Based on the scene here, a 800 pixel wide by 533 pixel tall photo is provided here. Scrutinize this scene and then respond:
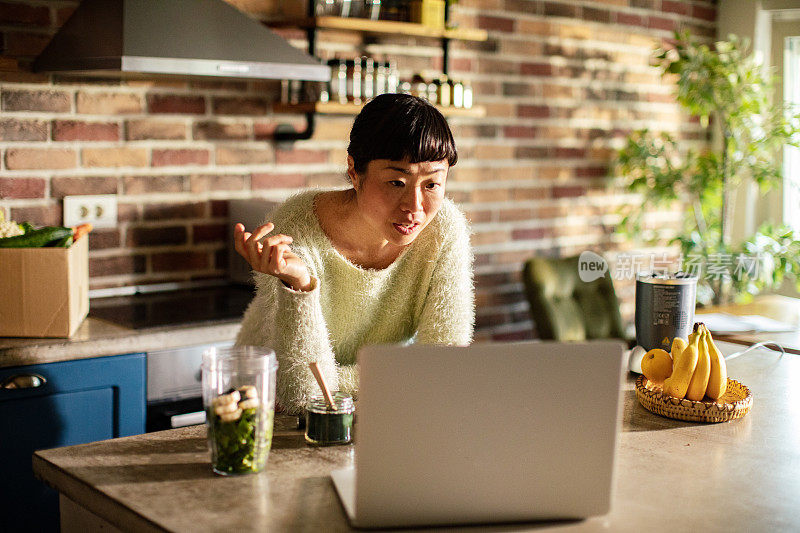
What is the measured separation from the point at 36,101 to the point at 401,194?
1.38m

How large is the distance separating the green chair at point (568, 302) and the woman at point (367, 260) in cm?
145

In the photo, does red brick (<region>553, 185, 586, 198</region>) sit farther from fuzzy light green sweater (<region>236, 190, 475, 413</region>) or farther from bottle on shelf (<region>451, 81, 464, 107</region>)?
fuzzy light green sweater (<region>236, 190, 475, 413</region>)

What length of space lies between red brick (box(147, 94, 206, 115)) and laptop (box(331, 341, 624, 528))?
1.90 meters

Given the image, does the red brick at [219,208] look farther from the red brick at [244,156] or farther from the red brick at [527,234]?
the red brick at [527,234]

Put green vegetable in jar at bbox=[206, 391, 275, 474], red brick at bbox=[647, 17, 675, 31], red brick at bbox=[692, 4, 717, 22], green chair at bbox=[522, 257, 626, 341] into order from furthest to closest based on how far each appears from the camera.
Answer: red brick at bbox=[692, 4, 717, 22]
red brick at bbox=[647, 17, 675, 31]
green chair at bbox=[522, 257, 626, 341]
green vegetable in jar at bbox=[206, 391, 275, 474]

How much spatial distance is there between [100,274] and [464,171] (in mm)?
1515

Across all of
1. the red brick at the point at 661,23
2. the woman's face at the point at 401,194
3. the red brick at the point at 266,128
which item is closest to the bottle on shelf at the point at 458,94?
the red brick at the point at 266,128

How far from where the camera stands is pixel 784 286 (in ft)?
14.6

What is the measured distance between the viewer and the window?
14.2 feet

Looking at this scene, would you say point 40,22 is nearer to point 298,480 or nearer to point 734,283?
point 298,480

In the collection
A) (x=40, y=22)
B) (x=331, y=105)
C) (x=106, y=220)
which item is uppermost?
(x=40, y=22)

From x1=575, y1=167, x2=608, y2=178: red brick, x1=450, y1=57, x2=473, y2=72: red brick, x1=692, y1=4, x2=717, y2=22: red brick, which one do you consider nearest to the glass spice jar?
x1=450, y1=57, x2=473, y2=72: red brick

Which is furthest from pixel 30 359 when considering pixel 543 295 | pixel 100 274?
pixel 543 295

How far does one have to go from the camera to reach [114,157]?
8.76 ft
